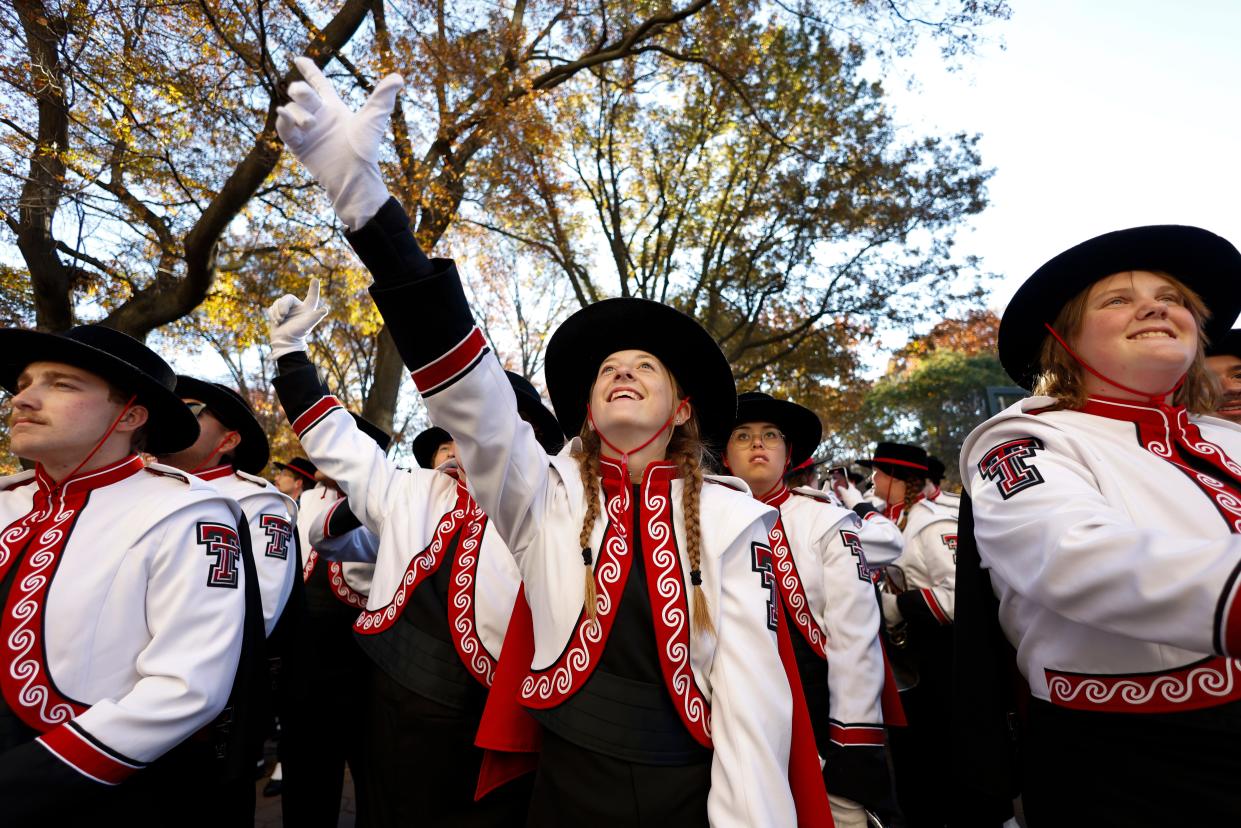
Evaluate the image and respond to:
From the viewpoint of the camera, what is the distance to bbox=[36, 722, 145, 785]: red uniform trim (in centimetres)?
191

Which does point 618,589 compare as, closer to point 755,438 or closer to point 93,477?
point 93,477

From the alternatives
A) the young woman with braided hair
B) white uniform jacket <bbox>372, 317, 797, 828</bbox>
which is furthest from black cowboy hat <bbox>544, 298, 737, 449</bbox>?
white uniform jacket <bbox>372, 317, 797, 828</bbox>

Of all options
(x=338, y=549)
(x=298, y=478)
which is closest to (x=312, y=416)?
(x=338, y=549)

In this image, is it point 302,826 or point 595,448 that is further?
point 302,826

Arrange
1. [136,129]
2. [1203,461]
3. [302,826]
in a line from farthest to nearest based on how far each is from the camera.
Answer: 1. [136,129]
2. [302,826]
3. [1203,461]

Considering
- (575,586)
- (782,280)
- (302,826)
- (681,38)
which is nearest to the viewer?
(575,586)

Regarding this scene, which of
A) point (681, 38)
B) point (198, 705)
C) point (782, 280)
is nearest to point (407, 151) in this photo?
point (681, 38)

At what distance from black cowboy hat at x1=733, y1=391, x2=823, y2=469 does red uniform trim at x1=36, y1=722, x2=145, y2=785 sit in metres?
3.34

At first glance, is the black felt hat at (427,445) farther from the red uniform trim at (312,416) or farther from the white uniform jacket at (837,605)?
the white uniform jacket at (837,605)

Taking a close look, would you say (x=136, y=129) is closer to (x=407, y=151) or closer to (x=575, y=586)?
(x=407, y=151)

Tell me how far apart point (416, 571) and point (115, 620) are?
3.82 feet

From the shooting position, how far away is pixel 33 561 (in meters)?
2.28

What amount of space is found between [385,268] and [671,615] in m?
1.27

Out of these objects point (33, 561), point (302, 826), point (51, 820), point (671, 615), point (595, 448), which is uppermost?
point (595, 448)
